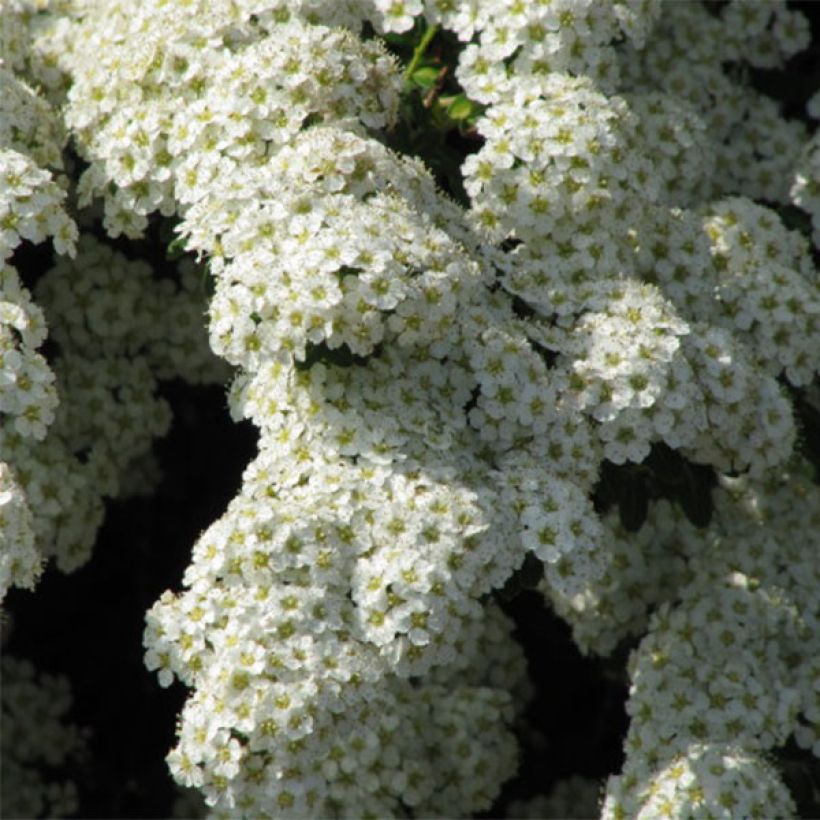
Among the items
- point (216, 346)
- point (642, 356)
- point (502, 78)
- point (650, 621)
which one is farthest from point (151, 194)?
point (650, 621)

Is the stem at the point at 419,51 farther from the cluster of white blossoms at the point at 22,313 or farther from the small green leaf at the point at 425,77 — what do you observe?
the cluster of white blossoms at the point at 22,313

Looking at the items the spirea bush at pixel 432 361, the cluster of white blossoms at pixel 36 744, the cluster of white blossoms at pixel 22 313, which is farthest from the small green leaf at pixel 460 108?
the cluster of white blossoms at pixel 36 744

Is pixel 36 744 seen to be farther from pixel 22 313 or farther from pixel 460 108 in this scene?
pixel 460 108

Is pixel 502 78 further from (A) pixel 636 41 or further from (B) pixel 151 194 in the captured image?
(B) pixel 151 194

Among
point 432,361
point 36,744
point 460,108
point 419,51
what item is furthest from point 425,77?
point 36,744

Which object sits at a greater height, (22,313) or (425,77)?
(425,77)

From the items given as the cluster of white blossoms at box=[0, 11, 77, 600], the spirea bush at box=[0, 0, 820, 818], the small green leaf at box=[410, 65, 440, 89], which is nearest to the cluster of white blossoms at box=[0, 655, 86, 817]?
the spirea bush at box=[0, 0, 820, 818]
